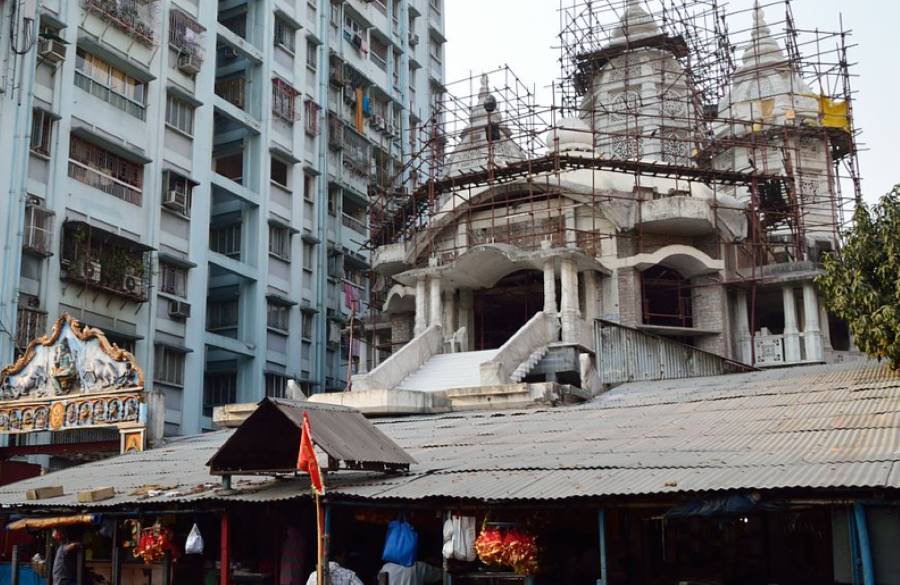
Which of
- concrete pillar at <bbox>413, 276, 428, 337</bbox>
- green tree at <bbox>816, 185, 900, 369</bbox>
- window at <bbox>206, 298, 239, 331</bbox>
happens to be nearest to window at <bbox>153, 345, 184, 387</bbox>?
window at <bbox>206, 298, 239, 331</bbox>

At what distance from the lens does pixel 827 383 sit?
691 inches

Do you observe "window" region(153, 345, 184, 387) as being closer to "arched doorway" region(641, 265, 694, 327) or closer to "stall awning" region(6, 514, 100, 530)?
"stall awning" region(6, 514, 100, 530)

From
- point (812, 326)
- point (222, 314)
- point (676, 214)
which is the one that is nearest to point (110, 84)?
point (222, 314)

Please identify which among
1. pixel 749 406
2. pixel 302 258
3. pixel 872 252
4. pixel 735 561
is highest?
pixel 302 258

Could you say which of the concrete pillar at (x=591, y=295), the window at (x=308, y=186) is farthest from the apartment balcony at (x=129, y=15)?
the concrete pillar at (x=591, y=295)

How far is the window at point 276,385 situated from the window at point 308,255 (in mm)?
4117

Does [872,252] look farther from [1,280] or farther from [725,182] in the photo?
[1,280]

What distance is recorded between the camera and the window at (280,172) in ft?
117

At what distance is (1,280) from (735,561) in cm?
1766

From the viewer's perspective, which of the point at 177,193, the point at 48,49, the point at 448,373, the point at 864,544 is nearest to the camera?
the point at 864,544

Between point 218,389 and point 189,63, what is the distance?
33.3 ft

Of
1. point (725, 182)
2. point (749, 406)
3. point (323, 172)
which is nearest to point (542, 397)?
point (749, 406)

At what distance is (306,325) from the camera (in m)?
36.3

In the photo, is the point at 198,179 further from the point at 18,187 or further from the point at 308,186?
the point at 18,187
